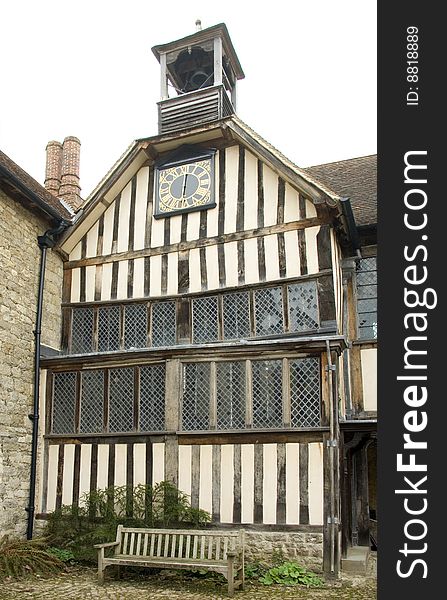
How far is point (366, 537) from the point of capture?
31.9 feet

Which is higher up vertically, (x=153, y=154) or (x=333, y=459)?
(x=153, y=154)

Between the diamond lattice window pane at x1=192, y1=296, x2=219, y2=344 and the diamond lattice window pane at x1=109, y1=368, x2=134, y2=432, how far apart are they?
3.65 feet

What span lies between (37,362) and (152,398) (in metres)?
1.85

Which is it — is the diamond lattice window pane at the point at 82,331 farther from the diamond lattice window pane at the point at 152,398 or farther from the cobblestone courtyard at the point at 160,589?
the cobblestone courtyard at the point at 160,589

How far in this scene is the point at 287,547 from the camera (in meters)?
7.53

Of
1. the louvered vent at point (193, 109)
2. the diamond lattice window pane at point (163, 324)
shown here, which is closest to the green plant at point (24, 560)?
the diamond lattice window pane at point (163, 324)

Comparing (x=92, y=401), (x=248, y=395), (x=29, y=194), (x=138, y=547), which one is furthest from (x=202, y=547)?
(x=29, y=194)

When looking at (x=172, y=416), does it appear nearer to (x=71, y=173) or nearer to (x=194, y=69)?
(x=194, y=69)

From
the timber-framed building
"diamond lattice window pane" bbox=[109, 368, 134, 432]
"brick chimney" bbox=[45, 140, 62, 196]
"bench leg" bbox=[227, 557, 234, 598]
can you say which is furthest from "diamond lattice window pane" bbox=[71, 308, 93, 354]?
"brick chimney" bbox=[45, 140, 62, 196]

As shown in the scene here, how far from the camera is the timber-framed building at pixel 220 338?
7844 mm

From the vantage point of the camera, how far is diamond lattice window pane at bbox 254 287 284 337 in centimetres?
872

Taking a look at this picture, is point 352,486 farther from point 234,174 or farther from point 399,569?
point 399,569

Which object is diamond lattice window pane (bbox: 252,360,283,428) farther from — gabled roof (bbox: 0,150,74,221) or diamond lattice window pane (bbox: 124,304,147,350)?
gabled roof (bbox: 0,150,74,221)

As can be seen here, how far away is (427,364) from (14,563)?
594 cm
